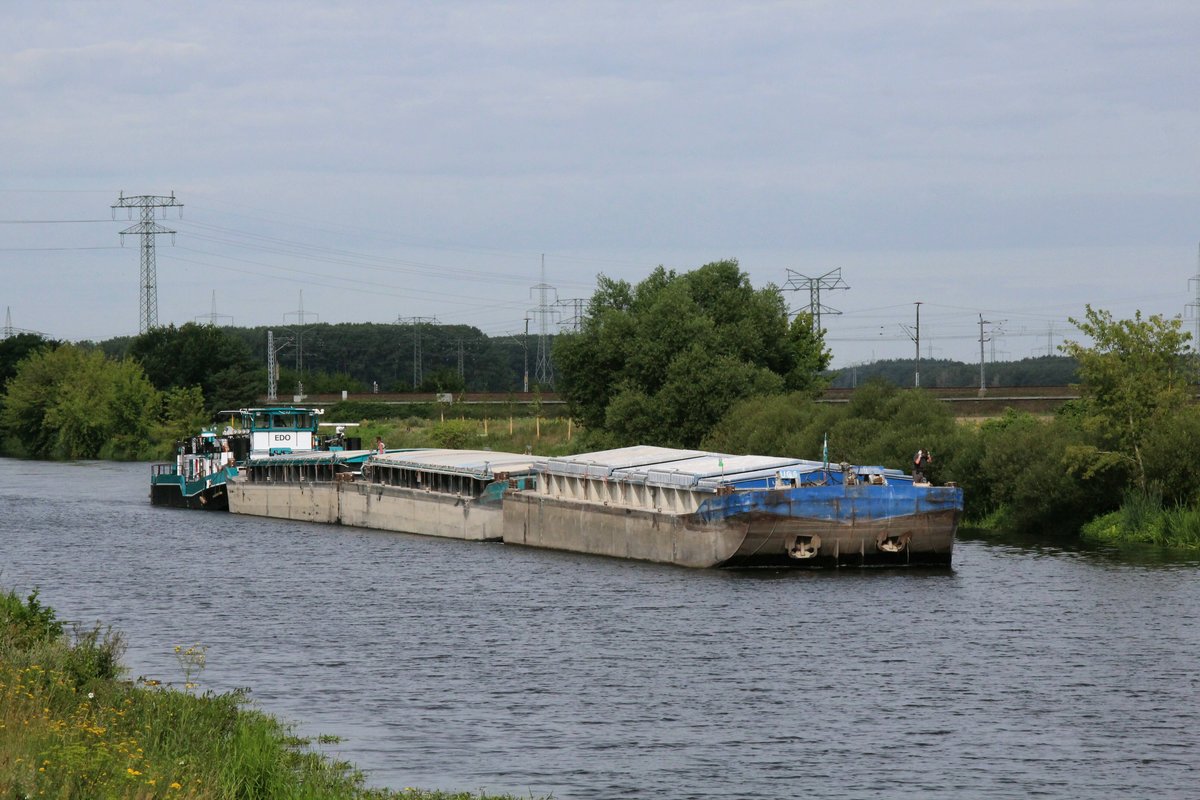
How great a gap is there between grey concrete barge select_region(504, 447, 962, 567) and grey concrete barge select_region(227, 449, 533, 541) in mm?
9764

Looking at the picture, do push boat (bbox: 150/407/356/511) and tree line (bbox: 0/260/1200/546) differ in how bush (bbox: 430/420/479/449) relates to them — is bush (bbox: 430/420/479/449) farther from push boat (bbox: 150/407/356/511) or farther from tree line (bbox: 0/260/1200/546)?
push boat (bbox: 150/407/356/511)

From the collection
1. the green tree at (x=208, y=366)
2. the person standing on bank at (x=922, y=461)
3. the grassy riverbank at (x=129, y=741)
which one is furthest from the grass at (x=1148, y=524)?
the green tree at (x=208, y=366)

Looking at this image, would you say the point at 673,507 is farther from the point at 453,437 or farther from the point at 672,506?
the point at 453,437

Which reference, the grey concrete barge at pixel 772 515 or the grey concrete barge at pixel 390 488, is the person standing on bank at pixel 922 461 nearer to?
the grey concrete barge at pixel 772 515

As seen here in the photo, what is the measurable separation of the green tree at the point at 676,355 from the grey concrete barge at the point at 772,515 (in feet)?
84.1

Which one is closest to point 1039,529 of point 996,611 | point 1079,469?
point 1079,469

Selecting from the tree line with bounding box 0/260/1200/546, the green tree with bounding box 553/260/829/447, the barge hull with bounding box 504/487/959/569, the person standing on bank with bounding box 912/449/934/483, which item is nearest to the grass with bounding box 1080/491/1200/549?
the tree line with bounding box 0/260/1200/546

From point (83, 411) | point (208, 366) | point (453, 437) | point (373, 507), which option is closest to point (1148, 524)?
point (373, 507)

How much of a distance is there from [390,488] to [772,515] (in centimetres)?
2816

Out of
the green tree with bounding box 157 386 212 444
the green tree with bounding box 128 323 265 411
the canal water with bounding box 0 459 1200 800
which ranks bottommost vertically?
the canal water with bounding box 0 459 1200 800

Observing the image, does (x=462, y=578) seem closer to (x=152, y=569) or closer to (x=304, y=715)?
(x=152, y=569)

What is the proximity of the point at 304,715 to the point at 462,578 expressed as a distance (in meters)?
21.5

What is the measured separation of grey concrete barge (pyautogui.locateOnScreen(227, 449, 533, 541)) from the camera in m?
64.1

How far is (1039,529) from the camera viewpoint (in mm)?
58594
